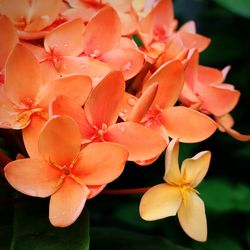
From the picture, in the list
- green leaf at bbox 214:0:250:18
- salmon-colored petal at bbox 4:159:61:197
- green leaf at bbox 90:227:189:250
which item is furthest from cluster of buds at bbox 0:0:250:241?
green leaf at bbox 214:0:250:18

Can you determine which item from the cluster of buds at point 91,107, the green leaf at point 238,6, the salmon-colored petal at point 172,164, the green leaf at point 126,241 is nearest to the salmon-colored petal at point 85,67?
the cluster of buds at point 91,107

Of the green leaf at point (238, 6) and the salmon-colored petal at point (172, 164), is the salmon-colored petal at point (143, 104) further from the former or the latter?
the green leaf at point (238, 6)

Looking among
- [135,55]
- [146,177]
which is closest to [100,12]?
[135,55]

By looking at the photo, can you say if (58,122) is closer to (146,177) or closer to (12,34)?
(12,34)

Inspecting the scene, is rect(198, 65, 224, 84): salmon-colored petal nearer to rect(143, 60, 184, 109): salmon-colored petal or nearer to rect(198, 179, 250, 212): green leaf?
rect(143, 60, 184, 109): salmon-colored petal

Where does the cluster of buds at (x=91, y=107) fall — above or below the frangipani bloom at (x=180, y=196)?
above

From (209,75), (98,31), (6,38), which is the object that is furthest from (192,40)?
(6,38)

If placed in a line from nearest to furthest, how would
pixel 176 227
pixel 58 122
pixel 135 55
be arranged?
pixel 58 122 < pixel 135 55 < pixel 176 227
